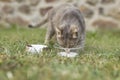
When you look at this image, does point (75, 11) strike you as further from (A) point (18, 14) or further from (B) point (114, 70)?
(A) point (18, 14)

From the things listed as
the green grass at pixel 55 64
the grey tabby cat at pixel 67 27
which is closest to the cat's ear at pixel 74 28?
the grey tabby cat at pixel 67 27

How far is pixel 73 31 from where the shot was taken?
5.21 metres

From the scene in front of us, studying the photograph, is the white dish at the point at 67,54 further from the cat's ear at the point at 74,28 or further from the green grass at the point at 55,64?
the cat's ear at the point at 74,28

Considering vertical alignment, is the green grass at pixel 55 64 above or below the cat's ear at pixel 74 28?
below

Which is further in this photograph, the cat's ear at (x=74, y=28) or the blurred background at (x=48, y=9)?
the blurred background at (x=48, y=9)

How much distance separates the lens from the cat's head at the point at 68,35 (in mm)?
5207

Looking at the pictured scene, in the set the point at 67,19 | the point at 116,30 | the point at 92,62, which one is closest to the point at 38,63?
the point at 92,62

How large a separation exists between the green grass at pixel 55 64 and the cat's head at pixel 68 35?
16 centimetres

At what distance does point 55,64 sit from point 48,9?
15.9ft

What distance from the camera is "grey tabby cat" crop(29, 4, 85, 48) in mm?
5227

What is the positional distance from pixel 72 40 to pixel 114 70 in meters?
1.60

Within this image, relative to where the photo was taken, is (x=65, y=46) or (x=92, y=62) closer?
(x=92, y=62)

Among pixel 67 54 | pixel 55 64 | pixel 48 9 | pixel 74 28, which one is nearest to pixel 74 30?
pixel 74 28

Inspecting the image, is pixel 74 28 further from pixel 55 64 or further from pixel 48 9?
pixel 48 9
